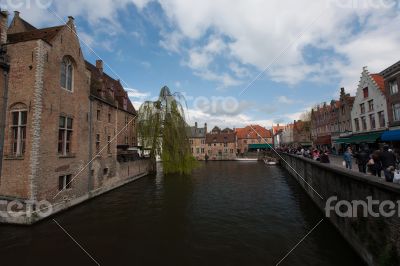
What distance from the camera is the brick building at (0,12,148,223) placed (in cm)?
1241

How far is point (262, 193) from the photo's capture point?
2036 cm

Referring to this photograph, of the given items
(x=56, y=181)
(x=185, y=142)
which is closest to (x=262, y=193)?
(x=185, y=142)

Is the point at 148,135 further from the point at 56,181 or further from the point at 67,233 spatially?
the point at 67,233

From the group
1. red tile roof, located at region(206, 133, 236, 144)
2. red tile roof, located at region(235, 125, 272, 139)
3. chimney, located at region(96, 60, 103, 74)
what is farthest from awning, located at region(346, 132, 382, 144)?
red tile roof, located at region(235, 125, 272, 139)

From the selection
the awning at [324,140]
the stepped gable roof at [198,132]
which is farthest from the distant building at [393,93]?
the stepped gable roof at [198,132]

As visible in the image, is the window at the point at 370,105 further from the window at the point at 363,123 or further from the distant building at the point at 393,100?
the distant building at the point at 393,100

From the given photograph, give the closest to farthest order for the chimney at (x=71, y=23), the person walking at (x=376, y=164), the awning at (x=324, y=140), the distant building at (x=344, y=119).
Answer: the person walking at (x=376, y=164) < the chimney at (x=71, y=23) < the distant building at (x=344, y=119) < the awning at (x=324, y=140)

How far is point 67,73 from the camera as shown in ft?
50.9

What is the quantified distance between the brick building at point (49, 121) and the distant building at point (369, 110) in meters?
27.9

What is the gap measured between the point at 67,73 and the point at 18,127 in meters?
4.76

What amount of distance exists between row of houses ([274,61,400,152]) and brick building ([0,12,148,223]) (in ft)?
85.1

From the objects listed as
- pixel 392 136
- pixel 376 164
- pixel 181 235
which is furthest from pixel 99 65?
pixel 392 136

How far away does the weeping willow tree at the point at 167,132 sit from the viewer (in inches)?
1078

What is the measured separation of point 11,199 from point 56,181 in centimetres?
234
